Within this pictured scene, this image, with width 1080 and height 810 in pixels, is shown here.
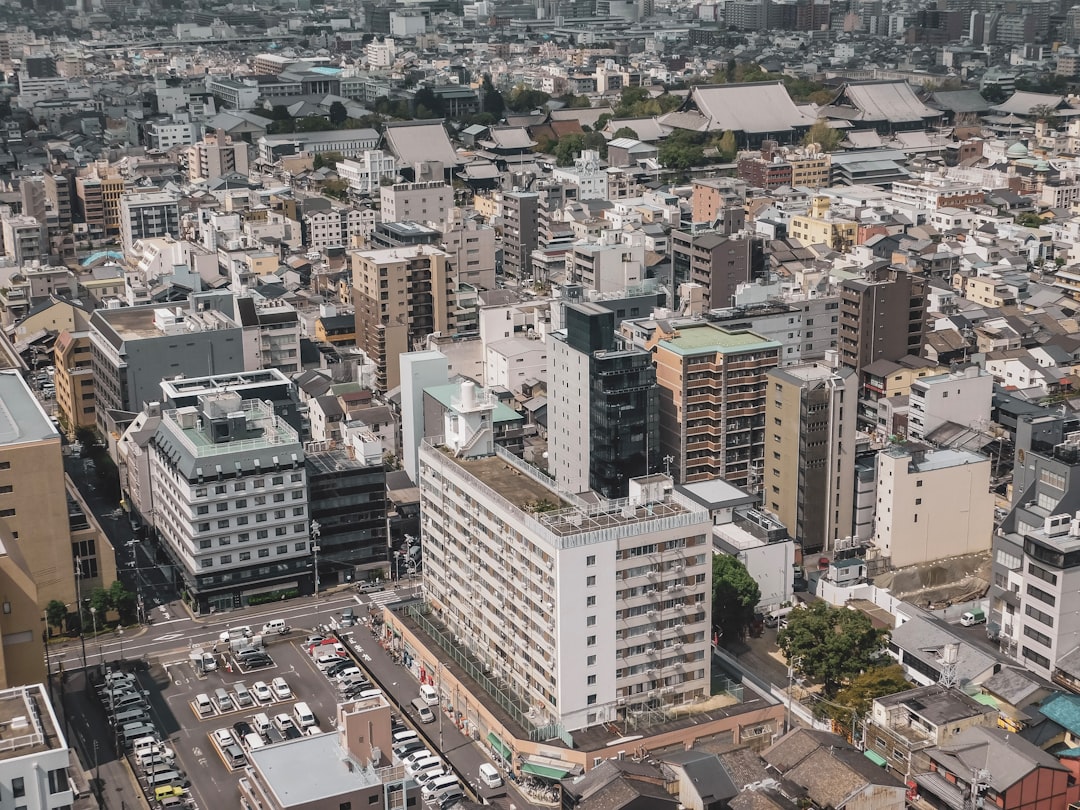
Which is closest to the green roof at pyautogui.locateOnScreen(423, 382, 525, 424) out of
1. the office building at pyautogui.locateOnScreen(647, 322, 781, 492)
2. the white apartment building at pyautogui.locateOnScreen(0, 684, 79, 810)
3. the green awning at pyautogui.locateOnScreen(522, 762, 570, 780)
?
the office building at pyautogui.locateOnScreen(647, 322, 781, 492)

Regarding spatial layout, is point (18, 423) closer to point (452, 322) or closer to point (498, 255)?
point (452, 322)

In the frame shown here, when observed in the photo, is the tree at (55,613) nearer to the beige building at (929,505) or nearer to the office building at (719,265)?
the beige building at (929,505)

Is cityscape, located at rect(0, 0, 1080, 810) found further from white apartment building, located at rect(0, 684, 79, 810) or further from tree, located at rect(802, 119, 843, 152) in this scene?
tree, located at rect(802, 119, 843, 152)

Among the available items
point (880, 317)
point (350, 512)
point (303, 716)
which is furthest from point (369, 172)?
point (303, 716)

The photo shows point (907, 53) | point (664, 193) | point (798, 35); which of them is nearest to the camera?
point (664, 193)

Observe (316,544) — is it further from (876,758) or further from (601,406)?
(876,758)

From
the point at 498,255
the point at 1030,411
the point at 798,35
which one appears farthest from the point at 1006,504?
the point at 798,35

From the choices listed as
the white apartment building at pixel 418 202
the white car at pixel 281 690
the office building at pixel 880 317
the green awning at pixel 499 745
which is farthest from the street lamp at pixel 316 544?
the white apartment building at pixel 418 202
